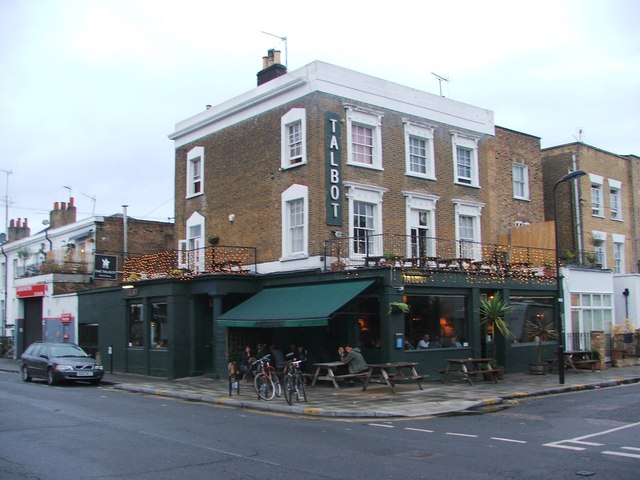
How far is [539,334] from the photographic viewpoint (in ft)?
81.5

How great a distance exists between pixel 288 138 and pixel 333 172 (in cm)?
244

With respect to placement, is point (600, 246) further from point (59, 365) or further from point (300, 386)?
point (59, 365)

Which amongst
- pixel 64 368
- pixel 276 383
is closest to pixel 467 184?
pixel 276 383

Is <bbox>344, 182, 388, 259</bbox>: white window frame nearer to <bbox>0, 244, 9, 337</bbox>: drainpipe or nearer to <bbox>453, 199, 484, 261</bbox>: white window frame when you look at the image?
<bbox>453, 199, 484, 261</bbox>: white window frame

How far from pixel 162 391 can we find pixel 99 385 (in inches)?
190

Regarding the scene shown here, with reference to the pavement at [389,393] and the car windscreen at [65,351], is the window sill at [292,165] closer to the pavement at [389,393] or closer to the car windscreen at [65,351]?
the pavement at [389,393]

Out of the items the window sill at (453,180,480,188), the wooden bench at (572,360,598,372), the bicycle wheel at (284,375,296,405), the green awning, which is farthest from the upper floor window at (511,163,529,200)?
the bicycle wheel at (284,375,296,405)

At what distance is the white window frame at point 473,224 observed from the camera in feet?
86.4

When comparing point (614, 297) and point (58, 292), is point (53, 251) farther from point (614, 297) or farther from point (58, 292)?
point (614, 297)

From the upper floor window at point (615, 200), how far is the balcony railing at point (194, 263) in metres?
19.5

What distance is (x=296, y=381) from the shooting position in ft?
55.5

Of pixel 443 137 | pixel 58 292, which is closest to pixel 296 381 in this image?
pixel 443 137

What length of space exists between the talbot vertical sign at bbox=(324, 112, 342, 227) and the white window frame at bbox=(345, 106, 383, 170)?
2.05 feet

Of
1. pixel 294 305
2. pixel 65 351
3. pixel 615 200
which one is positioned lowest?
pixel 65 351
